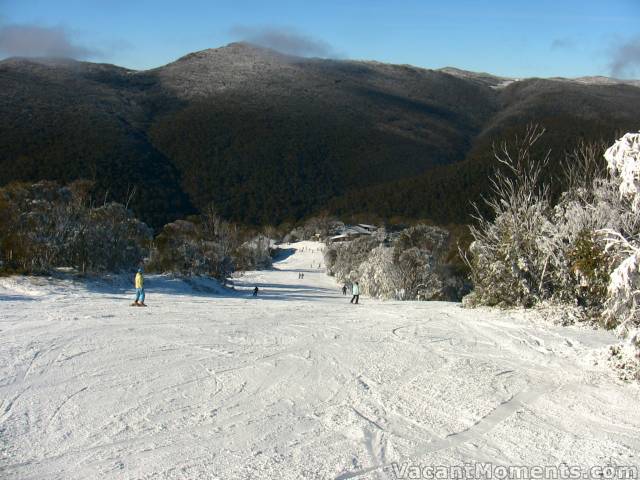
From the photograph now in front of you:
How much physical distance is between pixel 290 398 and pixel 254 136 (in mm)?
132336

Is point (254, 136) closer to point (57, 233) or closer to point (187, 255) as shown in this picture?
point (187, 255)

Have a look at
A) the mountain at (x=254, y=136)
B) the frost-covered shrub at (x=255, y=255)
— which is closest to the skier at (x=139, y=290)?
the frost-covered shrub at (x=255, y=255)

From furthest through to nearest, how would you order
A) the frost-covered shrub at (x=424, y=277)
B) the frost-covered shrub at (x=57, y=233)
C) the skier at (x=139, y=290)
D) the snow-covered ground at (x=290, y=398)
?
the frost-covered shrub at (x=424, y=277)
the frost-covered shrub at (x=57, y=233)
the skier at (x=139, y=290)
the snow-covered ground at (x=290, y=398)

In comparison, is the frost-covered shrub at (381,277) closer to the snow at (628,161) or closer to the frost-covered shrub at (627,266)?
the frost-covered shrub at (627,266)

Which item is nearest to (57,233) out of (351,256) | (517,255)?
(517,255)

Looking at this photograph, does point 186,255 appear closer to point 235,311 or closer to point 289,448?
point 235,311

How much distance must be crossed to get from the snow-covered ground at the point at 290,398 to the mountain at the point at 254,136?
2976 inches

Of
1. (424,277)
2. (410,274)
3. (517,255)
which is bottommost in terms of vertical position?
(424,277)

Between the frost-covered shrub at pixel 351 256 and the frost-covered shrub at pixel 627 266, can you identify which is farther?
the frost-covered shrub at pixel 351 256

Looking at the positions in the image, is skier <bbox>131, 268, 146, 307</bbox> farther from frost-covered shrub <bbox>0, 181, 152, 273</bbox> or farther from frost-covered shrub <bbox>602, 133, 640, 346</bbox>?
frost-covered shrub <bbox>602, 133, 640, 346</bbox>

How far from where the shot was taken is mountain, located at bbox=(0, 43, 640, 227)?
10306cm

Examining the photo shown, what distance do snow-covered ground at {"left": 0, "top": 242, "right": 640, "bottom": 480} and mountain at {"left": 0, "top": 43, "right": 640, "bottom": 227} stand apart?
75.6 meters

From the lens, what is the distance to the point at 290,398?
341 inches

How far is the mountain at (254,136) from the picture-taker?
10306 cm
